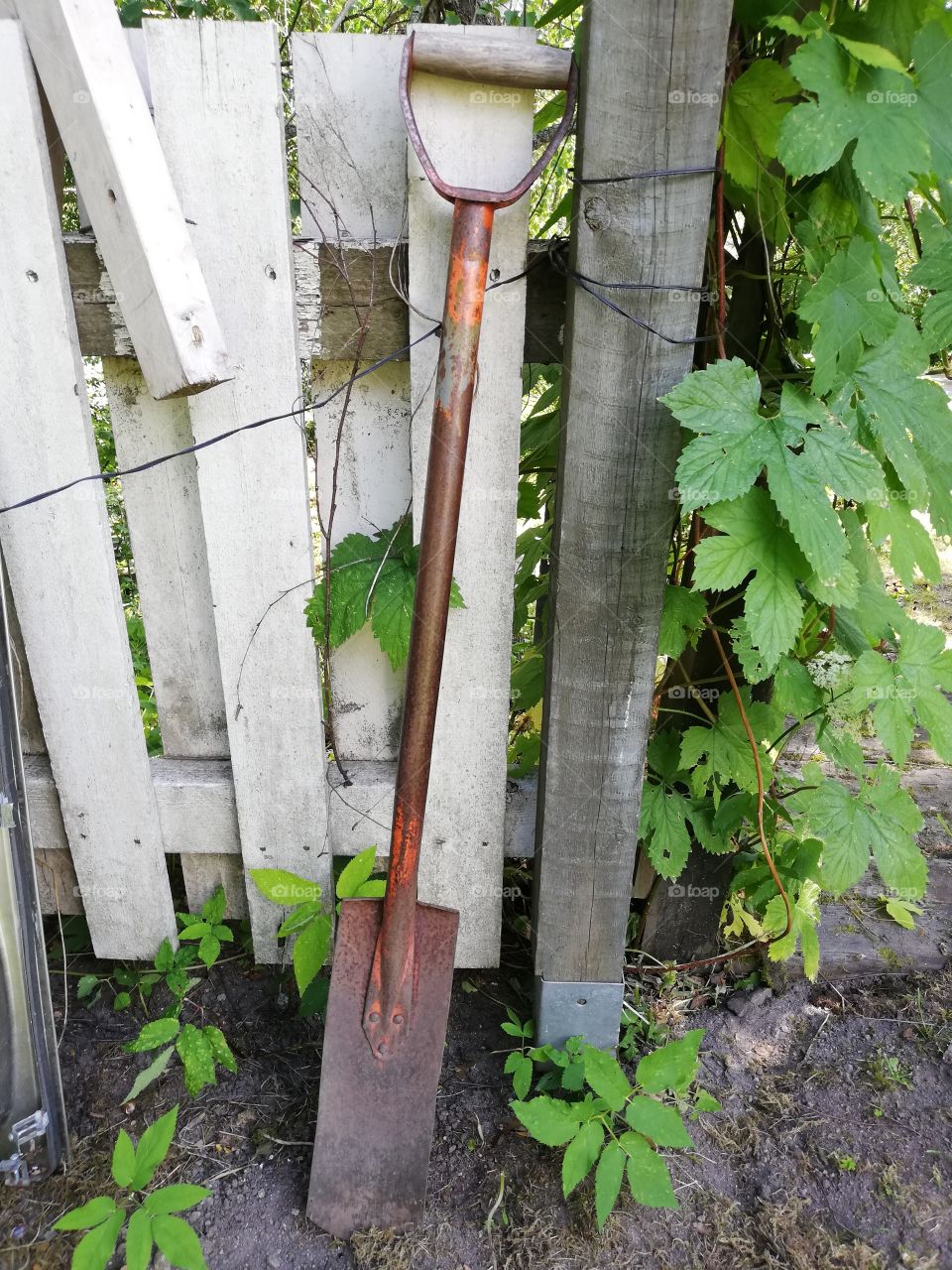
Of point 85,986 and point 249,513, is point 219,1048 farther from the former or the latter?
point 249,513

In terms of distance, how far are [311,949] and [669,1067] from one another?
73 cm

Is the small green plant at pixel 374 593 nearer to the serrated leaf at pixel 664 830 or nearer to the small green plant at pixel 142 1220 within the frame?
the serrated leaf at pixel 664 830

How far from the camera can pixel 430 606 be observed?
143 centimetres

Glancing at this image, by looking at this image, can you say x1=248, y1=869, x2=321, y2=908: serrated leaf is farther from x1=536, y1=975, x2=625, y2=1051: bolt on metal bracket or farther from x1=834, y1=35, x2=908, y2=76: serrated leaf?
x1=834, y1=35, x2=908, y2=76: serrated leaf

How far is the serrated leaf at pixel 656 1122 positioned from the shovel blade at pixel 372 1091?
0.37 meters

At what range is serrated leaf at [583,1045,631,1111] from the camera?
1.55m

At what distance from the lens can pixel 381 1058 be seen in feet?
5.27

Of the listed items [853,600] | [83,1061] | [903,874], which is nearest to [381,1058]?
[83,1061]

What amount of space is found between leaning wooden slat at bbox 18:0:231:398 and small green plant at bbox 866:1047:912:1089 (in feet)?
6.44

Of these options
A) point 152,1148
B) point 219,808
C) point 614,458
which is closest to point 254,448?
point 614,458

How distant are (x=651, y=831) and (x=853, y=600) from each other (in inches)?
27.2

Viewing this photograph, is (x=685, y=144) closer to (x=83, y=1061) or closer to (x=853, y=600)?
(x=853, y=600)

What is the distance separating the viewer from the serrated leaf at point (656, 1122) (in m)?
1.48

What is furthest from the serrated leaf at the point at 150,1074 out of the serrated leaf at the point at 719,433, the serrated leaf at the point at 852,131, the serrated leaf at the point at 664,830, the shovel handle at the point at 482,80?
the serrated leaf at the point at 852,131
